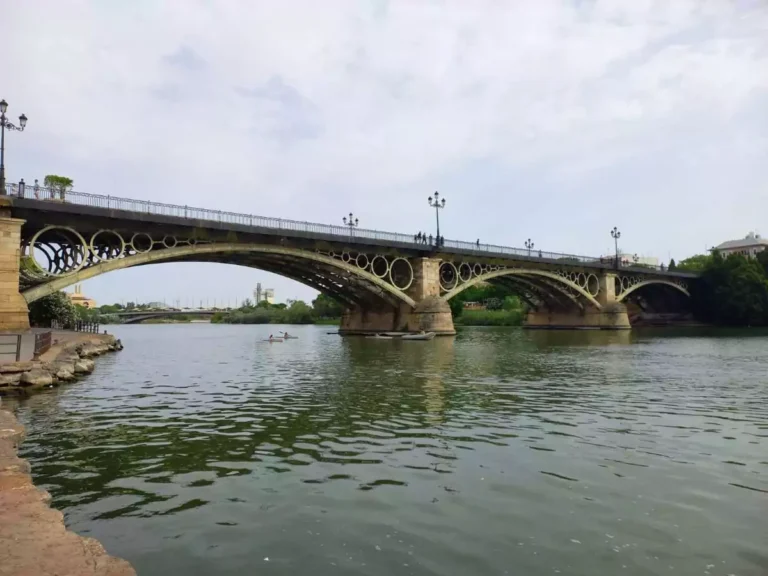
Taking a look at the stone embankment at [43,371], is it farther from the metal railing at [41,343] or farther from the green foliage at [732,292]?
the green foliage at [732,292]

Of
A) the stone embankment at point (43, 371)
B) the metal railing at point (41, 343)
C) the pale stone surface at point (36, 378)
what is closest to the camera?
the stone embankment at point (43, 371)

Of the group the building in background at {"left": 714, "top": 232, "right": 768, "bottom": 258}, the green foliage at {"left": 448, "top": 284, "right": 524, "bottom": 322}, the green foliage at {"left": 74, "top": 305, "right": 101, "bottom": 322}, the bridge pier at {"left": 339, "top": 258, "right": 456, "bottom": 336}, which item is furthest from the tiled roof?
the green foliage at {"left": 74, "top": 305, "right": 101, "bottom": 322}

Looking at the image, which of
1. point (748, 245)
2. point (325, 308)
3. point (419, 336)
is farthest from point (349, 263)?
point (748, 245)

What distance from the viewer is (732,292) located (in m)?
83.5

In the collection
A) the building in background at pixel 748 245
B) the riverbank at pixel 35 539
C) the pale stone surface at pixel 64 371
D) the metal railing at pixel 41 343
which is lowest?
the riverbank at pixel 35 539

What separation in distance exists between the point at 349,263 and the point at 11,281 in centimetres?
2712

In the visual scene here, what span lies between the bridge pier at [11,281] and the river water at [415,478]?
Answer: 14.9m

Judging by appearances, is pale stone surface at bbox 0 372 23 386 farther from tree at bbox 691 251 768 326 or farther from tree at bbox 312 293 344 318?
tree at bbox 312 293 344 318

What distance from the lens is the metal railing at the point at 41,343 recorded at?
2027 cm

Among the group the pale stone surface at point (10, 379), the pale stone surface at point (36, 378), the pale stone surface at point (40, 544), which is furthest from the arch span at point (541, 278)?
the pale stone surface at point (40, 544)

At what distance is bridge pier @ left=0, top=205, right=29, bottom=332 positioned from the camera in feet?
92.7

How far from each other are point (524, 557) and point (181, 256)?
129 ft

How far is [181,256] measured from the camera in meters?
40.8

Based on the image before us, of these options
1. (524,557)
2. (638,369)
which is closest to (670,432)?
(524,557)
